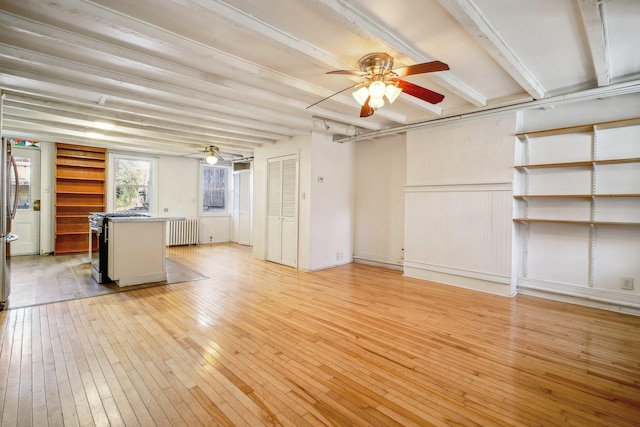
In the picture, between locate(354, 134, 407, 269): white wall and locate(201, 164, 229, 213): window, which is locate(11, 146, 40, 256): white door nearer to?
locate(201, 164, 229, 213): window

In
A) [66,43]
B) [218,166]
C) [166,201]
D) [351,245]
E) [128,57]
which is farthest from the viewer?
[218,166]

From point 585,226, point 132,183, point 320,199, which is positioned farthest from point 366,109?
point 132,183

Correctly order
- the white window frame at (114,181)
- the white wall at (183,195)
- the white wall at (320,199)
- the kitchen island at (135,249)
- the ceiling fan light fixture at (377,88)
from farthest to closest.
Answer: the white wall at (183,195) → the white window frame at (114,181) → the white wall at (320,199) → the kitchen island at (135,249) → the ceiling fan light fixture at (377,88)

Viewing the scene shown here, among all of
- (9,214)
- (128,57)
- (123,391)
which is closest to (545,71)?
(128,57)

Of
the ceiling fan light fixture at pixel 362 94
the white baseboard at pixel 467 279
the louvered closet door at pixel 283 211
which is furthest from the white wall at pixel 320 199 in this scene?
the ceiling fan light fixture at pixel 362 94

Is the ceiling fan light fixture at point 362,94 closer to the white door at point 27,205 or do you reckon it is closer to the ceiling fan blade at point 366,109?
the ceiling fan blade at point 366,109

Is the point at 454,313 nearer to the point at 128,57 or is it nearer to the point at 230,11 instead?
the point at 230,11

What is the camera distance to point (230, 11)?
6.97ft

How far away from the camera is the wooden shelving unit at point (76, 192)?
688 centimetres

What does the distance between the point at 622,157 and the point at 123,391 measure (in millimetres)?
5448

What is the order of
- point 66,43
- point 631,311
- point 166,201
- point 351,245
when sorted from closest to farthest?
point 66,43
point 631,311
point 351,245
point 166,201

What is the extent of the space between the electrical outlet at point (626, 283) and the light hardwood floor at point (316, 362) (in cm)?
34

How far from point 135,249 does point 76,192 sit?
398cm

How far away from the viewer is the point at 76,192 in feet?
23.0
